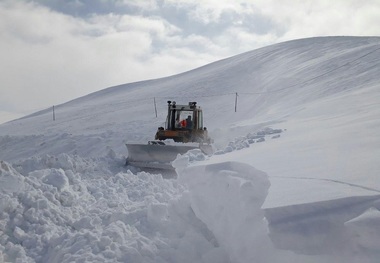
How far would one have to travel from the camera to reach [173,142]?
11.6m

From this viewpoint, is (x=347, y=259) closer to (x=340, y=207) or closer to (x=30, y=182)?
(x=340, y=207)

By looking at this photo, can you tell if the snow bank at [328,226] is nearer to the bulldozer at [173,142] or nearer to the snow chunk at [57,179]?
the snow chunk at [57,179]

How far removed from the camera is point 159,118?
24625 millimetres

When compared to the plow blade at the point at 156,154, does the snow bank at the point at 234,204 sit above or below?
above

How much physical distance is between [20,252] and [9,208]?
0.87 m

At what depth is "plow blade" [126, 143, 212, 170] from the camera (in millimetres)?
10938

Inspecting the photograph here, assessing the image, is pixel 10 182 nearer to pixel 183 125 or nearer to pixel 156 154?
pixel 156 154

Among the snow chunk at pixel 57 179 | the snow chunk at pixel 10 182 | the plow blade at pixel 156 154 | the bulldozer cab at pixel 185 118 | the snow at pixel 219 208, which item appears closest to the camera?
the snow at pixel 219 208

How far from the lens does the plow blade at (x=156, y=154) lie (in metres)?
10.9

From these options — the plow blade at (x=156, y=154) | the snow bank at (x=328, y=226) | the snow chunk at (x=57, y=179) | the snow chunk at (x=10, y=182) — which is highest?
the snow bank at (x=328, y=226)

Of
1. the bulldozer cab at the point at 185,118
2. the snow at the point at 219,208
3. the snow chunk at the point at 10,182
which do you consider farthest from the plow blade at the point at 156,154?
the snow chunk at the point at 10,182

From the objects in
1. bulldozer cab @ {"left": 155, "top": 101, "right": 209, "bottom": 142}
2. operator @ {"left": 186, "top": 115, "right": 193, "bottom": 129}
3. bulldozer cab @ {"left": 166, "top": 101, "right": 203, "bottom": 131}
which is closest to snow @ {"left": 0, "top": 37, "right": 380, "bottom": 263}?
bulldozer cab @ {"left": 155, "top": 101, "right": 209, "bottom": 142}

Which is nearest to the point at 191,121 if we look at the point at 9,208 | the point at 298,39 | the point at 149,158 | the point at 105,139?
the point at 149,158

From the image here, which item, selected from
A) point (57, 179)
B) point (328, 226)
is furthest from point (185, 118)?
point (328, 226)
